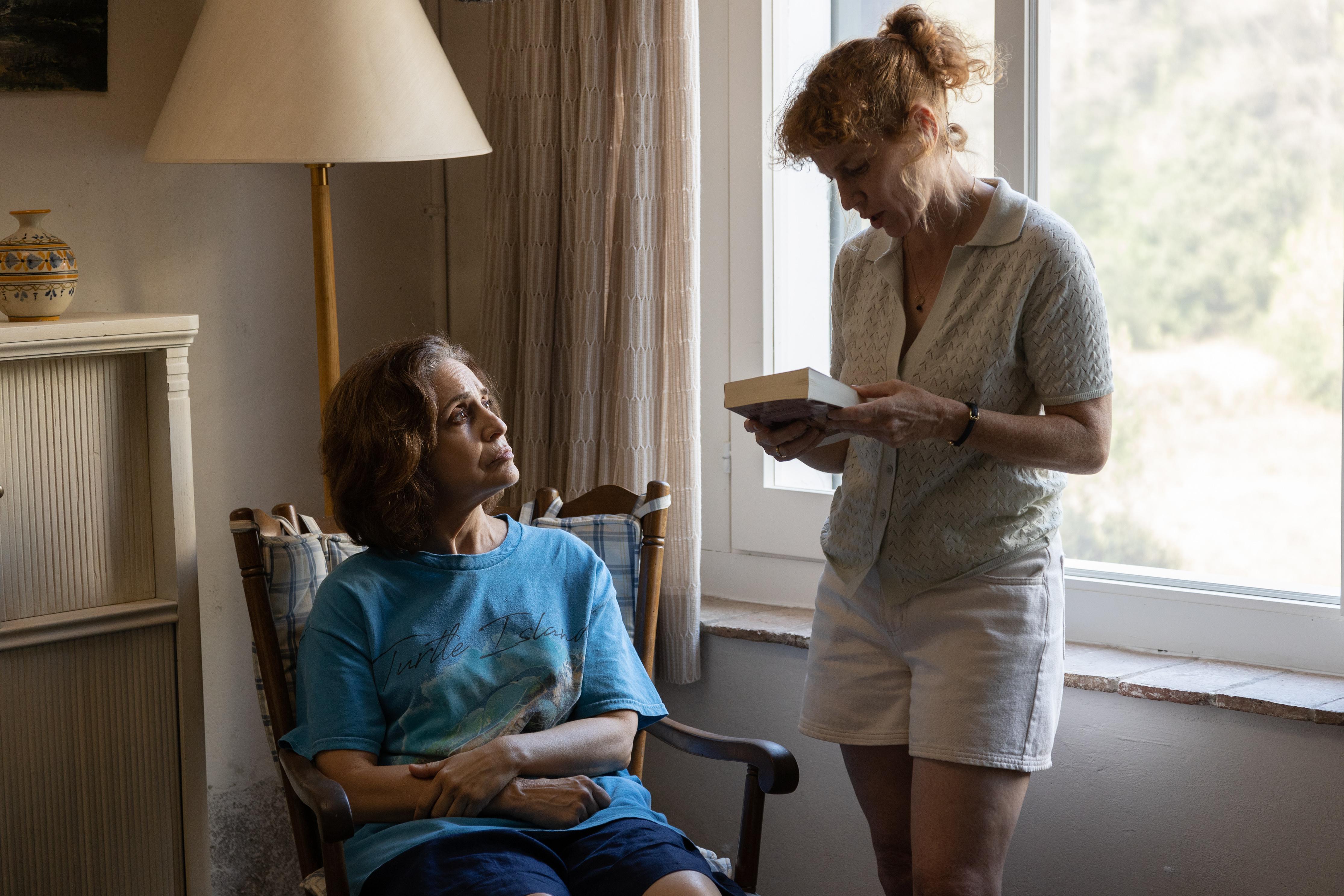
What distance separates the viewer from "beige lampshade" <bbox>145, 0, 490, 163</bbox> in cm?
191

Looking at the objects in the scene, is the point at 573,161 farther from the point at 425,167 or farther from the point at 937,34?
the point at 937,34

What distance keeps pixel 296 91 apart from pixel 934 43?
1029 millimetres

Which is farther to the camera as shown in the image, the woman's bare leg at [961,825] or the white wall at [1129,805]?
the white wall at [1129,805]

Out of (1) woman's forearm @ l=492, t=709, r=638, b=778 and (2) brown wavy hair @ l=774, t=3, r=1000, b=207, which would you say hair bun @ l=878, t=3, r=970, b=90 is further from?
(1) woman's forearm @ l=492, t=709, r=638, b=778

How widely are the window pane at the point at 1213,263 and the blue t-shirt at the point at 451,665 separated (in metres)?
0.96

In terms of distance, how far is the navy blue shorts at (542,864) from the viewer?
135cm

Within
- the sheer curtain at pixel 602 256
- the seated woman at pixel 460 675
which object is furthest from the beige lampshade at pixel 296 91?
the seated woman at pixel 460 675

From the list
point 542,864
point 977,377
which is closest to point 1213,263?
point 977,377

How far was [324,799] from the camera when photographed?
136 cm

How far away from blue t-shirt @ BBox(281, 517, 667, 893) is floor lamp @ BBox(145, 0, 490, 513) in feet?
2.35

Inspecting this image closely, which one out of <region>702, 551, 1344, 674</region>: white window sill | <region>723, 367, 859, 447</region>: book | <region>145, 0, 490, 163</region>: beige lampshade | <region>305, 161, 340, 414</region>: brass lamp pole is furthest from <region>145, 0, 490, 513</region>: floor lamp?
<region>702, 551, 1344, 674</region>: white window sill

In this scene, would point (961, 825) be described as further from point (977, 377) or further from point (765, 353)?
point (765, 353)

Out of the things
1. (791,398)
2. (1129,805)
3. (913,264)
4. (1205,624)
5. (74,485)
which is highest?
(913,264)

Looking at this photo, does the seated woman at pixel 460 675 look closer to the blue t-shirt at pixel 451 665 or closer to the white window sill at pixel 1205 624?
the blue t-shirt at pixel 451 665
